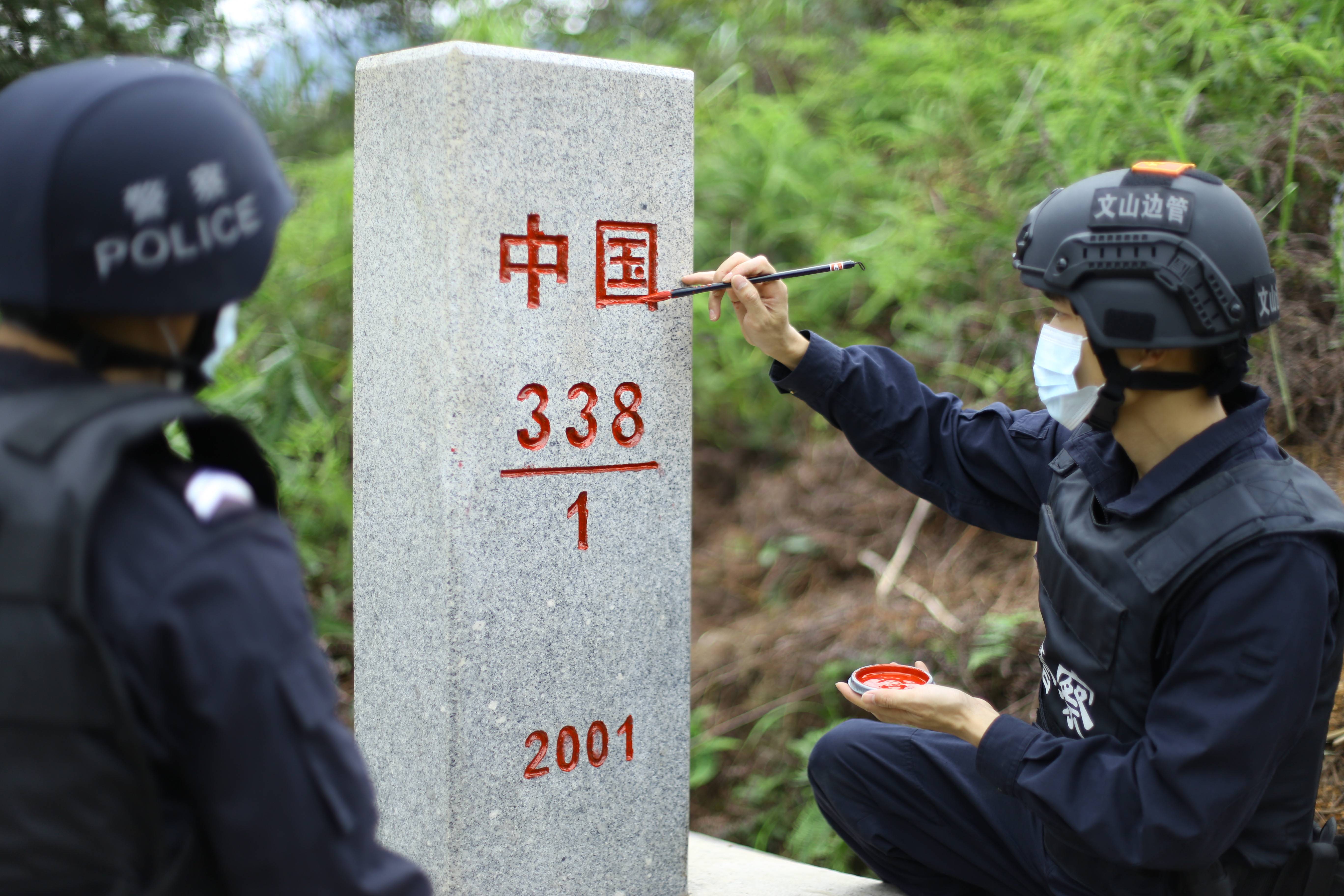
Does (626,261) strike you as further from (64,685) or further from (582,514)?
(64,685)

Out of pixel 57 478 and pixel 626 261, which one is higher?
pixel 626 261

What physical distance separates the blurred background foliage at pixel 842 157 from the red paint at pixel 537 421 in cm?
167

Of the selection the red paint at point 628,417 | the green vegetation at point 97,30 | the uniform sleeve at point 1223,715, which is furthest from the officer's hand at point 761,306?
the green vegetation at point 97,30

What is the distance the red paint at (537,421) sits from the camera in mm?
2502

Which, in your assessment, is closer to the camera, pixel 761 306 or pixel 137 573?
pixel 137 573

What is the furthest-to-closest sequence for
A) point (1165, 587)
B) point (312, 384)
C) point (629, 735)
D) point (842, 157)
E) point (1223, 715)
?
point (842, 157) → point (312, 384) → point (629, 735) → point (1165, 587) → point (1223, 715)

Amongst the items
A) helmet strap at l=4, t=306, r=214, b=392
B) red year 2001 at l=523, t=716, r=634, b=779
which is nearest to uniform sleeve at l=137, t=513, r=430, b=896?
helmet strap at l=4, t=306, r=214, b=392

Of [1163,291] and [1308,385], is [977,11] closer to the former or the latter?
[1308,385]

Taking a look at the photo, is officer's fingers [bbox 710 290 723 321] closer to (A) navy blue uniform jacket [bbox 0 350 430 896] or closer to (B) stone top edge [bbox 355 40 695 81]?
(B) stone top edge [bbox 355 40 695 81]

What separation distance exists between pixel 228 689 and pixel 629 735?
1710mm

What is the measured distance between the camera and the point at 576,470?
260cm

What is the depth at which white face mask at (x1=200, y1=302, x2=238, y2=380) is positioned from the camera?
1.35m

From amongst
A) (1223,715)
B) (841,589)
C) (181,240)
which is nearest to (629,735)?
(1223,715)

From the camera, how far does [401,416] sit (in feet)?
8.32
